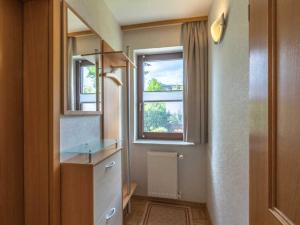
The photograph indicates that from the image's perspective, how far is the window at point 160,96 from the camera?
271 centimetres

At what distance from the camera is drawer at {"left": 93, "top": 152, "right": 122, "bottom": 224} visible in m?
1.24

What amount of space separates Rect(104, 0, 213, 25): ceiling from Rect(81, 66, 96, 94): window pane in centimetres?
91

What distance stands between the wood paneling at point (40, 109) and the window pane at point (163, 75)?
5.60 ft

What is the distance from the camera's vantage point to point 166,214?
2.25 m

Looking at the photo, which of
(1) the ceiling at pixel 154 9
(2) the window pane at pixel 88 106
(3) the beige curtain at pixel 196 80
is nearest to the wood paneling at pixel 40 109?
(2) the window pane at pixel 88 106

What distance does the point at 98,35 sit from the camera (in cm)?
189

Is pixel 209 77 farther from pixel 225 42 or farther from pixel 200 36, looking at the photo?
pixel 225 42

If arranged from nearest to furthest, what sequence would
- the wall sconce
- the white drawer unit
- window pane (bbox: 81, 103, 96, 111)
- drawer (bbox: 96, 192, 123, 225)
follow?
the white drawer unit
drawer (bbox: 96, 192, 123, 225)
the wall sconce
window pane (bbox: 81, 103, 96, 111)

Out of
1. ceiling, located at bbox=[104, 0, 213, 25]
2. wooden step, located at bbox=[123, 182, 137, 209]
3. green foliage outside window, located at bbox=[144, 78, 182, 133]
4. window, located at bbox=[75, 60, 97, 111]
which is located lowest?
wooden step, located at bbox=[123, 182, 137, 209]

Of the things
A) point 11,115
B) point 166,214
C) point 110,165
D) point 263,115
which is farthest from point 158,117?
point 263,115

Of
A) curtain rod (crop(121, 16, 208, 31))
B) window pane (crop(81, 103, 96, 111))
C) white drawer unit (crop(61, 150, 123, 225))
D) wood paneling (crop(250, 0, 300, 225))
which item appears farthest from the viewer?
curtain rod (crop(121, 16, 208, 31))

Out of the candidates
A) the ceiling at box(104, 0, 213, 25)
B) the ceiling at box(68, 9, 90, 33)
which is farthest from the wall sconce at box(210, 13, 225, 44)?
the ceiling at box(68, 9, 90, 33)

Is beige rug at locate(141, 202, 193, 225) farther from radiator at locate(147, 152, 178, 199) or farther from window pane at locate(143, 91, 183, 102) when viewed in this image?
window pane at locate(143, 91, 183, 102)

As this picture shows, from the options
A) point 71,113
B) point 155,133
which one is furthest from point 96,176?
point 155,133
